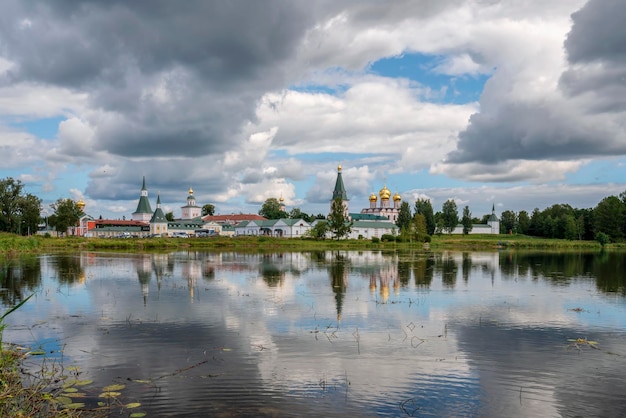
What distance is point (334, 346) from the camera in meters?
13.6

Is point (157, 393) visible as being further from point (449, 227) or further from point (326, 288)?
point (449, 227)

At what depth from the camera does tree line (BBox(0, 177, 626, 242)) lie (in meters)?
92.6

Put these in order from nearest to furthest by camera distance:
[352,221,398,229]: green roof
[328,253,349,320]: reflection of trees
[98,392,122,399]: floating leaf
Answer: [98,392,122,399]: floating leaf, [328,253,349,320]: reflection of trees, [352,221,398,229]: green roof

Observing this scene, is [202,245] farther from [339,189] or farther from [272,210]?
[272,210]

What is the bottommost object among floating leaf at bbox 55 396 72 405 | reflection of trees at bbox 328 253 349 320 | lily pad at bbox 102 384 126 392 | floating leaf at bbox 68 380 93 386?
reflection of trees at bbox 328 253 349 320

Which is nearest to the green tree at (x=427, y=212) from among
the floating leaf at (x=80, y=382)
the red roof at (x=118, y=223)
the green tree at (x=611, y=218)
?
the green tree at (x=611, y=218)

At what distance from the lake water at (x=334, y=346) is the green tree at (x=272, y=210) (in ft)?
453

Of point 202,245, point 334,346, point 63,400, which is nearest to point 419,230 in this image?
point 202,245

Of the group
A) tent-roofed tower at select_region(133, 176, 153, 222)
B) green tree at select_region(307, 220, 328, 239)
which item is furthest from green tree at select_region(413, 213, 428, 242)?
tent-roofed tower at select_region(133, 176, 153, 222)

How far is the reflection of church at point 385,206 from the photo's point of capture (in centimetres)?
15388

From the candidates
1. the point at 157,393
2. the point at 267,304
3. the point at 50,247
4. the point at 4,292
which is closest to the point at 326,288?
the point at 267,304

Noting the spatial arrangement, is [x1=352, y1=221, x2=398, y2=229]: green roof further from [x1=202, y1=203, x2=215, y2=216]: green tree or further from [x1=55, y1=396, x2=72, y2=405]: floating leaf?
[x1=55, y1=396, x2=72, y2=405]: floating leaf

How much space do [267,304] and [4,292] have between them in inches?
488

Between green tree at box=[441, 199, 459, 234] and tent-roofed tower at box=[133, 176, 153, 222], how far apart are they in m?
86.3
